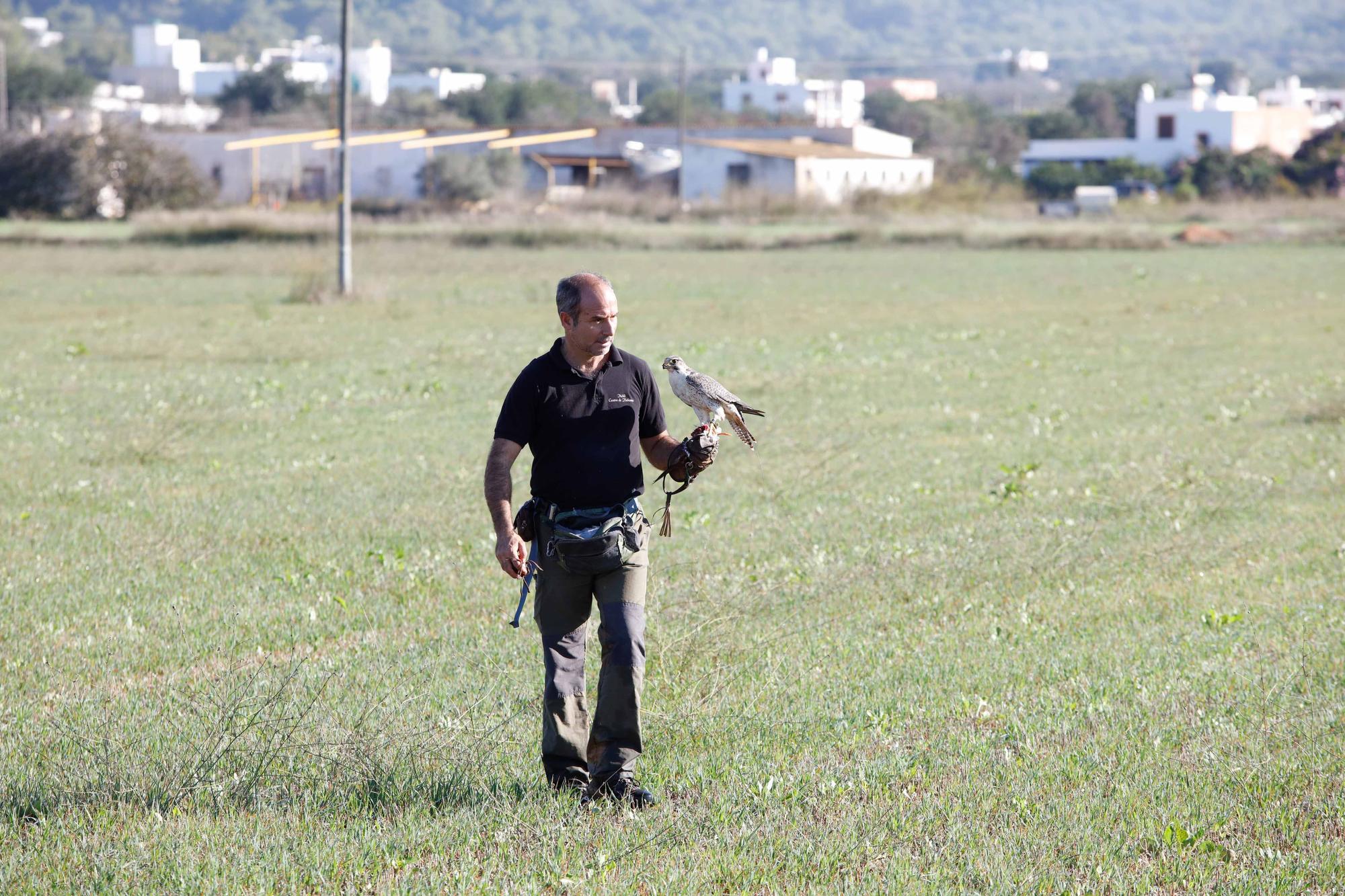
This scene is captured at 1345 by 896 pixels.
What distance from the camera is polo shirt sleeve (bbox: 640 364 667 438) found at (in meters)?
5.92

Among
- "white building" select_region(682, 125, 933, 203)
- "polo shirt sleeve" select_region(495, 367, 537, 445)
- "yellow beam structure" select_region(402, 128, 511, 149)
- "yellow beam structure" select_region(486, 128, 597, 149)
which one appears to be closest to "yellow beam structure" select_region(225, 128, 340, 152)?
"yellow beam structure" select_region(402, 128, 511, 149)

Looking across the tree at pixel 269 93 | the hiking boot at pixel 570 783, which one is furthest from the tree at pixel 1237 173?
the hiking boot at pixel 570 783

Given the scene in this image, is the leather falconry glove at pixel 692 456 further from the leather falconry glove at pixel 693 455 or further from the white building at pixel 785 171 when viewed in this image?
the white building at pixel 785 171

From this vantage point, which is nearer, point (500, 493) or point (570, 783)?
point (500, 493)

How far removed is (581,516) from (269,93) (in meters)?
124

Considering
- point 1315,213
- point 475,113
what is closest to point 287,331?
point 1315,213

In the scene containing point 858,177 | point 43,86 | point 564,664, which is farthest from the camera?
point 43,86

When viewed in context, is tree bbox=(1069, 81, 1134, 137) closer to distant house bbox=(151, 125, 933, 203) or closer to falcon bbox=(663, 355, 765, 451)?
distant house bbox=(151, 125, 933, 203)

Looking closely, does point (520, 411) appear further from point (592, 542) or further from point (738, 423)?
point (738, 423)

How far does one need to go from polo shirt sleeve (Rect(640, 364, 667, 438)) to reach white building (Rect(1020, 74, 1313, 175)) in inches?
4350

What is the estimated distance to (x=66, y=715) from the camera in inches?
265

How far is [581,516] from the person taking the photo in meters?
5.68

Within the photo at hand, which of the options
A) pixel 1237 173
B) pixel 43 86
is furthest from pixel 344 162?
pixel 43 86

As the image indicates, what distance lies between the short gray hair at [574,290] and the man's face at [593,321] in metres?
0.01
